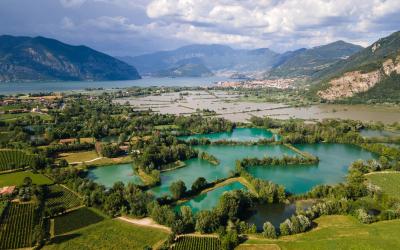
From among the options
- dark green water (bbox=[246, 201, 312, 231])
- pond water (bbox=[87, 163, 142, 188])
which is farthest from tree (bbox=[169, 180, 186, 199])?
dark green water (bbox=[246, 201, 312, 231])

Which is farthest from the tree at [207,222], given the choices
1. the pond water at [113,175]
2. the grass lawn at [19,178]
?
the grass lawn at [19,178]

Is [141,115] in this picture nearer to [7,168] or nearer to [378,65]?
[7,168]

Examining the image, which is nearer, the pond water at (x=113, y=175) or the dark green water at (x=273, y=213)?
the dark green water at (x=273, y=213)

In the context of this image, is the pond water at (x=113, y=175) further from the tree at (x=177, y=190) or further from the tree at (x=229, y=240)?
the tree at (x=229, y=240)

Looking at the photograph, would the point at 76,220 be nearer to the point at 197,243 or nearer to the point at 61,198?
the point at 61,198

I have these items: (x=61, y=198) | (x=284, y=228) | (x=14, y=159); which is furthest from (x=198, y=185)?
(x=14, y=159)

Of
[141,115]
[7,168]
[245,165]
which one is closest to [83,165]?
[7,168]
